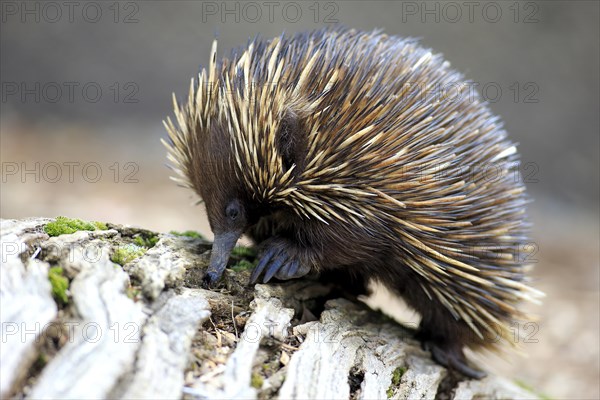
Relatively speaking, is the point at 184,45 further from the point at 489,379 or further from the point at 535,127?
the point at 489,379

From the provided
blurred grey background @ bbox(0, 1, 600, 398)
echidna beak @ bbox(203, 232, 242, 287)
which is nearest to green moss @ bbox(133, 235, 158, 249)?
echidna beak @ bbox(203, 232, 242, 287)

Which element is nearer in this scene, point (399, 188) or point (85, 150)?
point (399, 188)

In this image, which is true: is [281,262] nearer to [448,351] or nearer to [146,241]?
[146,241]

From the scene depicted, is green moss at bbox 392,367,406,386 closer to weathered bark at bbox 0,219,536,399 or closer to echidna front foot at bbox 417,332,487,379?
weathered bark at bbox 0,219,536,399

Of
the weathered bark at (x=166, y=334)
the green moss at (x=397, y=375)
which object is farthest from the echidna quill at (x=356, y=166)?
the green moss at (x=397, y=375)

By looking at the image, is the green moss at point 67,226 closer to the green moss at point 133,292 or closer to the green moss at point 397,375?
the green moss at point 133,292

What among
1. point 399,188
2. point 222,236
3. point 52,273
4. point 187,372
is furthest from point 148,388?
point 399,188

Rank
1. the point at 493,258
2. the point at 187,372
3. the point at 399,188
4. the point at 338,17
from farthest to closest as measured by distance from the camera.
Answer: the point at 338,17, the point at 493,258, the point at 399,188, the point at 187,372
